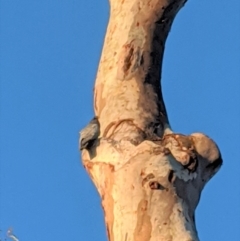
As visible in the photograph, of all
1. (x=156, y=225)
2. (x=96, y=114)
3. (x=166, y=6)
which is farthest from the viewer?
(x=166, y=6)

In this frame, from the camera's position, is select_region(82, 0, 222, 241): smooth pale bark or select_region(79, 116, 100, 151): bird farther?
select_region(79, 116, 100, 151): bird

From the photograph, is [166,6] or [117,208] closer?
[117,208]

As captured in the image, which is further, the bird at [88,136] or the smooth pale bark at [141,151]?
the bird at [88,136]

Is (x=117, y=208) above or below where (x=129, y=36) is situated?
below

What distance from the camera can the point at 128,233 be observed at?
232 cm

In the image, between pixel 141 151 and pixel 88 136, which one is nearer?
pixel 141 151

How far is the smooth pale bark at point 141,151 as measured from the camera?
2312 mm

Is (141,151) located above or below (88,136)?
below

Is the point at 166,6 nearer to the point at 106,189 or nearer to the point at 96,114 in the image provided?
the point at 96,114

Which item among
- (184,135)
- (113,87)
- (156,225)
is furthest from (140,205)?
(113,87)

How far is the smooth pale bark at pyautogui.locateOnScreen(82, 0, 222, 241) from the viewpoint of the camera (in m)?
2.31

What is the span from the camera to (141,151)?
2.38 metres

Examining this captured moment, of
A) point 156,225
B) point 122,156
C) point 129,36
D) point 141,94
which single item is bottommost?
point 156,225

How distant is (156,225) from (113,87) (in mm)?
453
